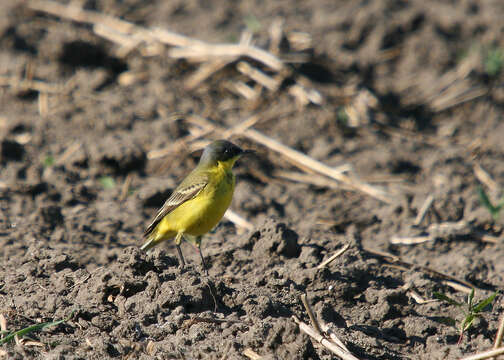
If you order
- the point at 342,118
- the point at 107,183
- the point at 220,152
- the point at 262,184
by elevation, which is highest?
the point at 220,152

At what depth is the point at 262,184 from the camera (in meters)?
9.20

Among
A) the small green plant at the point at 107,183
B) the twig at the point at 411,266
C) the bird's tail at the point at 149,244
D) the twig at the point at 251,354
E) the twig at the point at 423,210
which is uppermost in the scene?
the twig at the point at 251,354

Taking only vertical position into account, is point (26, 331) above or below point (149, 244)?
above

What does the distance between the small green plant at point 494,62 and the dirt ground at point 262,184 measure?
45mm

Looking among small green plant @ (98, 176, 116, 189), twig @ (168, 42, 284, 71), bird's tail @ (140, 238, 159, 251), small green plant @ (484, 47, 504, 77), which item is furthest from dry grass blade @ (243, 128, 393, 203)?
small green plant @ (484, 47, 504, 77)

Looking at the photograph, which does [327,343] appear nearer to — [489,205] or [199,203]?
[199,203]

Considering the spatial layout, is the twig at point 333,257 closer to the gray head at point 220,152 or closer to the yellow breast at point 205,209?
the yellow breast at point 205,209

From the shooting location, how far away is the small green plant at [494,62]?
36.3 feet

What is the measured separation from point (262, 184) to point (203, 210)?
7.43 feet

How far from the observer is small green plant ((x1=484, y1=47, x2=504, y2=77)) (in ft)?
36.3

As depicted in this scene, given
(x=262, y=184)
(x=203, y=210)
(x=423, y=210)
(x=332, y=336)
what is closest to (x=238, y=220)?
(x=203, y=210)

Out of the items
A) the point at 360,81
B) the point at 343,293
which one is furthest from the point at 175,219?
the point at 360,81

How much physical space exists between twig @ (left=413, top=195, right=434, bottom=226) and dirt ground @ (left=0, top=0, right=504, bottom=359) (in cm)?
6

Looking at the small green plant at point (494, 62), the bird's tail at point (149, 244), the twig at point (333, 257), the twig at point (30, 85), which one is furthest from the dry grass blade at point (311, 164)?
the small green plant at point (494, 62)
